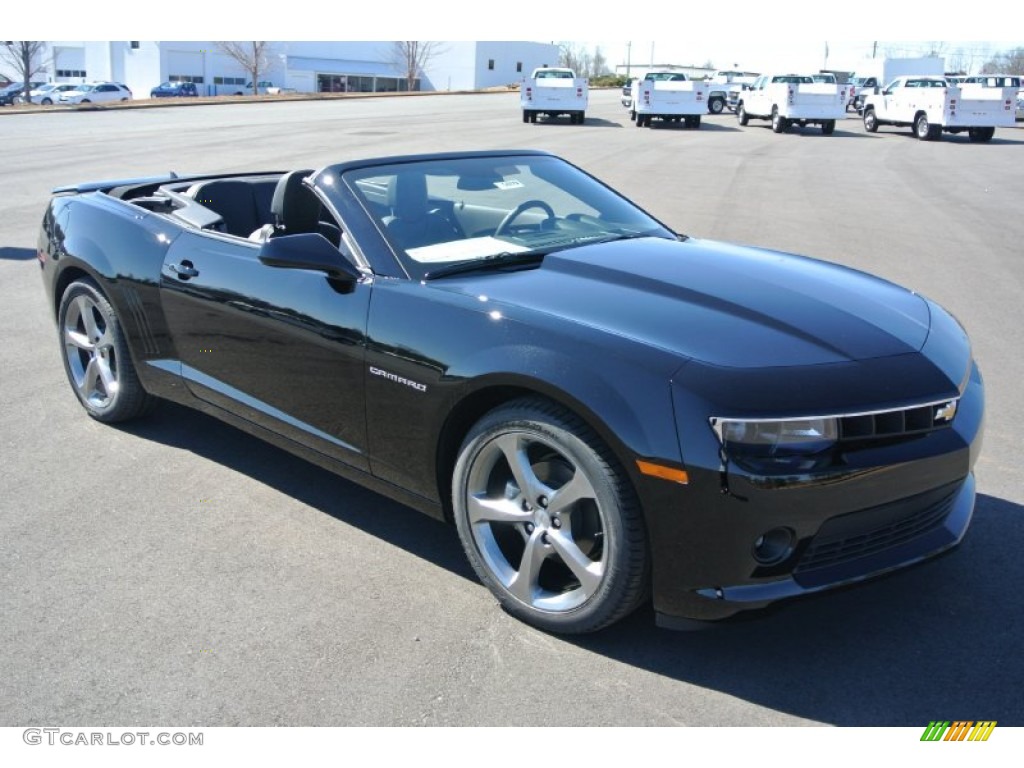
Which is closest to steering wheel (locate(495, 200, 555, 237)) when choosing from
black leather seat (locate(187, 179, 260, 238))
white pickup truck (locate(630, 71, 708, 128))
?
black leather seat (locate(187, 179, 260, 238))

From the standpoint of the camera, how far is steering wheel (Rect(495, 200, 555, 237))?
168 inches

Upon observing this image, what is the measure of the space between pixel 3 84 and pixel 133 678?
87744 mm

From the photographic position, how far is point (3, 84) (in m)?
77.7

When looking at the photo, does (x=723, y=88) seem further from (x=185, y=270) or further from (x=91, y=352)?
(x=185, y=270)

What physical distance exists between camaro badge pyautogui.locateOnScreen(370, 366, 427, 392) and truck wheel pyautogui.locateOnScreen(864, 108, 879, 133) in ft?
100

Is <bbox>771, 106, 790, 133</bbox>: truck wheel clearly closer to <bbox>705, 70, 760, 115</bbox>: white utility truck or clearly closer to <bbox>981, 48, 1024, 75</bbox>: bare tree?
<bbox>705, 70, 760, 115</bbox>: white utility truck

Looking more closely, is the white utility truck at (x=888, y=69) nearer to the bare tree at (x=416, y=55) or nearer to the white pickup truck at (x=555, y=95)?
the white pickup truck at (x=555, y=95)

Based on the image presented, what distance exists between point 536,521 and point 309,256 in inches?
52.2

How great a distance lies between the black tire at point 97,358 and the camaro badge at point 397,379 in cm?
199

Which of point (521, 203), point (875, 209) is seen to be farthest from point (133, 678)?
point (875, 209)

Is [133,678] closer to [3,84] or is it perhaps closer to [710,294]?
[710,294]

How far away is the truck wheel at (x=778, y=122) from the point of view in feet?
95.8

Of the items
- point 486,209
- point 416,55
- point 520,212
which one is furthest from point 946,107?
point 416,55
